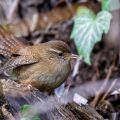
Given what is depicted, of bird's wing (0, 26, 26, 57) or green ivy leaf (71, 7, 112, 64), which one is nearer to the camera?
bird's wing (0, 26, 26, 57)

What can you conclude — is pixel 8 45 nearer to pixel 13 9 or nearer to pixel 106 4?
pixel 106 4

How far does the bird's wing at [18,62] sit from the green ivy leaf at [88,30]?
2.95 ft

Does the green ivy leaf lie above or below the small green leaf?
below

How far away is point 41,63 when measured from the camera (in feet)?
16.8

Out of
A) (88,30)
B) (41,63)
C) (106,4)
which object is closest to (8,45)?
(41,63)

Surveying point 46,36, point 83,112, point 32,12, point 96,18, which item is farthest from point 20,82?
point 32,12

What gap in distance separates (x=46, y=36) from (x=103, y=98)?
1.91 m

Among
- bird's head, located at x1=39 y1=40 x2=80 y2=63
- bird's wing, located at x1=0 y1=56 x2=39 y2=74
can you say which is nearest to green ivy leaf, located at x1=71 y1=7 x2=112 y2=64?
bird's head, located at x1=39 y1=40 x2=80 y2=63

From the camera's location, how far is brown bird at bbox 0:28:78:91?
498 cm

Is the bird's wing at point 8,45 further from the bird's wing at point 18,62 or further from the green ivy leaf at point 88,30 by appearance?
the green ivy leaf at point 88,30

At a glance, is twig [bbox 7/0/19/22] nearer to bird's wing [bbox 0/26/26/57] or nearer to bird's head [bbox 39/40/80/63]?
bird's wing [bbox 0/26/26/57]

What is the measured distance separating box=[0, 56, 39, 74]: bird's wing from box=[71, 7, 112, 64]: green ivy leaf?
90 centimetres

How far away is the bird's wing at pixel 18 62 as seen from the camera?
5086 mm

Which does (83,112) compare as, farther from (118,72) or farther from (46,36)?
(46,36)
